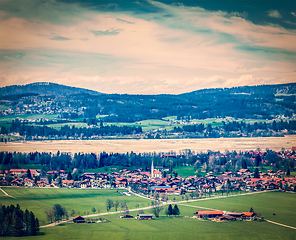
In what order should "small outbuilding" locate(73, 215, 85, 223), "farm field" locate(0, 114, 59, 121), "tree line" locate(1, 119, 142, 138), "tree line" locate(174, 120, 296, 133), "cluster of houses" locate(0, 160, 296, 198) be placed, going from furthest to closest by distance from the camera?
"farm field" locate(0, 114, 59, 121)
"tree line" locate(174, 120, 296, 133)
"tree line" locate(1, 119, 142, 138)
"cluster of houses" locate(0, 160, 296, 198)
"small outbuilding" locate(73, 215, 85, 223)

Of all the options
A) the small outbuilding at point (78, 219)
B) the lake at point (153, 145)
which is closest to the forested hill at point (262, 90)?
the lake at point (153, 145)

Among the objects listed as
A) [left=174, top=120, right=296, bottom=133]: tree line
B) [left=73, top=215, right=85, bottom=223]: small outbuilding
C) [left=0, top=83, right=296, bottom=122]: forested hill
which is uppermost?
[left=0, top=83, right=296, bottom=122]: forested hill

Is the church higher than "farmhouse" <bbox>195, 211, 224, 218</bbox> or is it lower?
higher

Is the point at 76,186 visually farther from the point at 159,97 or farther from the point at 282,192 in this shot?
the point at 159,97

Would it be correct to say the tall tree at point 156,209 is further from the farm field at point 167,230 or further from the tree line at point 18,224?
the tree line at point 18,224

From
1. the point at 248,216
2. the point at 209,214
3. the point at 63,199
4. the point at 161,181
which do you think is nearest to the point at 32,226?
the point at 63,199

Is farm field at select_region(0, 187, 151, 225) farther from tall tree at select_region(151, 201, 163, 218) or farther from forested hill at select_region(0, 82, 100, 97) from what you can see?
forested hill at select_region(0, 82, 100, 97)

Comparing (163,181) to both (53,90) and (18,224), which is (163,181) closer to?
(18,224)

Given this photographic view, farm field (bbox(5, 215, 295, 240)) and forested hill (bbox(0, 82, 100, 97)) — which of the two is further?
forested hill (bbox(0, 82, 100, 97))

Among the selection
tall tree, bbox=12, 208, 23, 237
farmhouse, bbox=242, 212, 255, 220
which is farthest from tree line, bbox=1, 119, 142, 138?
farmhouse, bbox=242, 212, 255, 220
